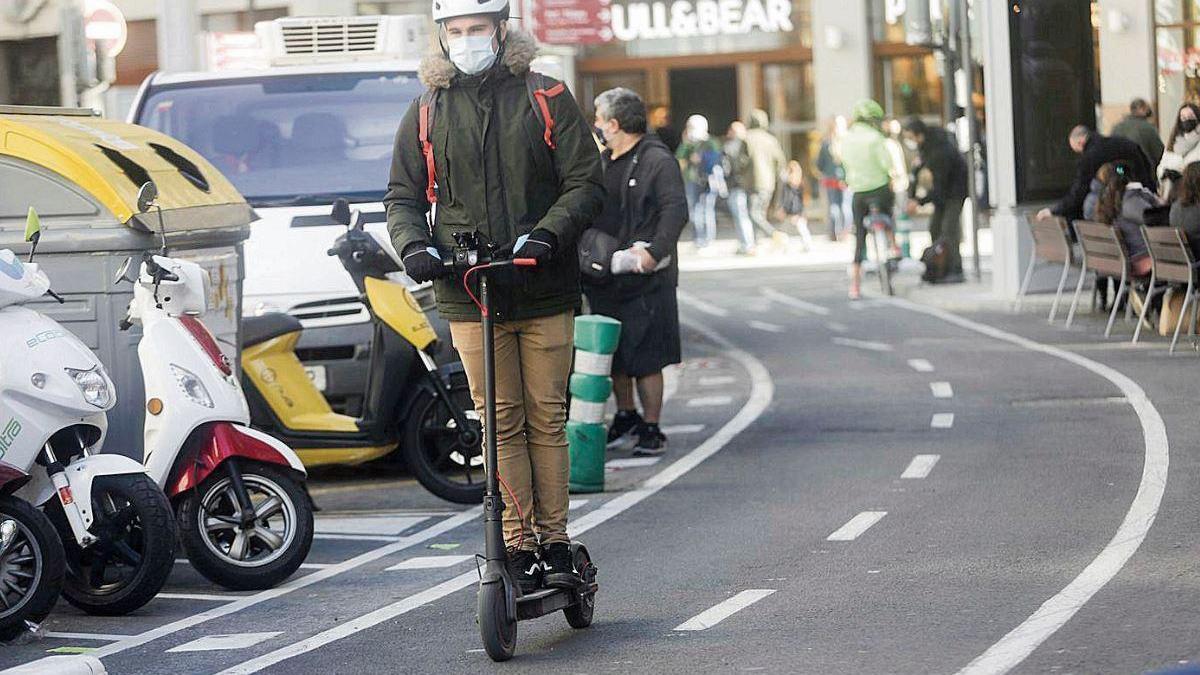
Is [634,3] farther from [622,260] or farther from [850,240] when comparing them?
[622,260]

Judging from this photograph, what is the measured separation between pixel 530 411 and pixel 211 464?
1.85 meters

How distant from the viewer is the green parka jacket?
7.10 m

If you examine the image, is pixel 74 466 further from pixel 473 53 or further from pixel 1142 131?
pixel 1142 131

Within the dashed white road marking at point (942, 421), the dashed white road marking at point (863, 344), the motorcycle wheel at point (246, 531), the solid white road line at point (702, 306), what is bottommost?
the solid white road line at point (702, 306)

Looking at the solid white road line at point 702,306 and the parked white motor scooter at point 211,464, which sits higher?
the parked white motor scooter at point 211,464

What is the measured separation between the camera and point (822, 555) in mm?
8648

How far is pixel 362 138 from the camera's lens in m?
13.1

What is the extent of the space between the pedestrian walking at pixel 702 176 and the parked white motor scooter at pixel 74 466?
2650 centimetres

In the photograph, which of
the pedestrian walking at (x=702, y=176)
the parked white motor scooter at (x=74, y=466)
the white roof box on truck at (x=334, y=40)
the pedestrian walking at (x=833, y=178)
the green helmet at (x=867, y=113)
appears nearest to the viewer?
the parked white motor scooter at (x=74, y=466)

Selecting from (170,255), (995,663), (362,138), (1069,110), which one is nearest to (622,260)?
(362,138)

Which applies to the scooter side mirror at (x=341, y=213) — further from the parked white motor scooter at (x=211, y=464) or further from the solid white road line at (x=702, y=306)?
the solid white road line at (x=702, y=306)

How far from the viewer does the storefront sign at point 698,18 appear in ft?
138

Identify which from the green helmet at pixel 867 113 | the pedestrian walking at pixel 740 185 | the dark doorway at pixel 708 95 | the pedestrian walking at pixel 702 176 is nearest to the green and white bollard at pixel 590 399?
the green helmet at pixel 867 113

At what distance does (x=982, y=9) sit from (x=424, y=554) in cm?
1364
